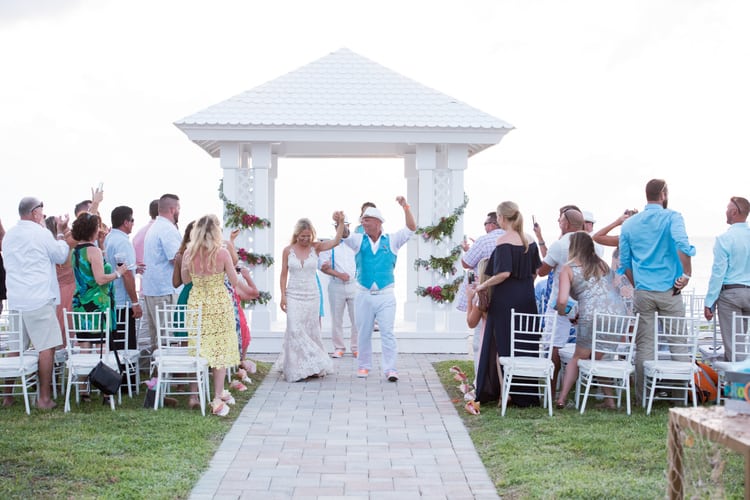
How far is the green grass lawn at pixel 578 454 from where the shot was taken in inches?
224

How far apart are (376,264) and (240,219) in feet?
11.5

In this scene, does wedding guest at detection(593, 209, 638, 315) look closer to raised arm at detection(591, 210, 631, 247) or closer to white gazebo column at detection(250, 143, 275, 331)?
raised arm at detection(591, 210, 631, 247)

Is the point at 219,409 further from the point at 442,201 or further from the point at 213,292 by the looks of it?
the point at 442,201

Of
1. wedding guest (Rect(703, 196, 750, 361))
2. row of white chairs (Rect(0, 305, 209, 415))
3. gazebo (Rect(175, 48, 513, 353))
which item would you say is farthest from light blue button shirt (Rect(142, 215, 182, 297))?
wedding guest (Rect(703, 196, 750, 361))

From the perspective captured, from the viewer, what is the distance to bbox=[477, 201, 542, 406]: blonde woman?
839cm

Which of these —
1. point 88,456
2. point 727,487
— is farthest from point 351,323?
point 727,487

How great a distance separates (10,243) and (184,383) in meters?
2.10

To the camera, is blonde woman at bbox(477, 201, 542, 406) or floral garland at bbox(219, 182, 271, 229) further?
floral garland at bbox(219, 182, 271, 229)

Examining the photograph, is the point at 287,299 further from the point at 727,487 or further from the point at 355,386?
the point at 727,487

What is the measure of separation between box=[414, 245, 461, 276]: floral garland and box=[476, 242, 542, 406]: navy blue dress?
13.7ft

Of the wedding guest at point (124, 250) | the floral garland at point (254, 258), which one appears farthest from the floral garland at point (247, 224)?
the wedding guest at point (124, 250)

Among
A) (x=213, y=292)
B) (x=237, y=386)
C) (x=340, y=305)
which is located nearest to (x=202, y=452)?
(x=213, y=292)

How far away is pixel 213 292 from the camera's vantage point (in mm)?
8367

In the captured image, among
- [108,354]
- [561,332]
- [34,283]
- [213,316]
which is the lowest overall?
[108,354]
